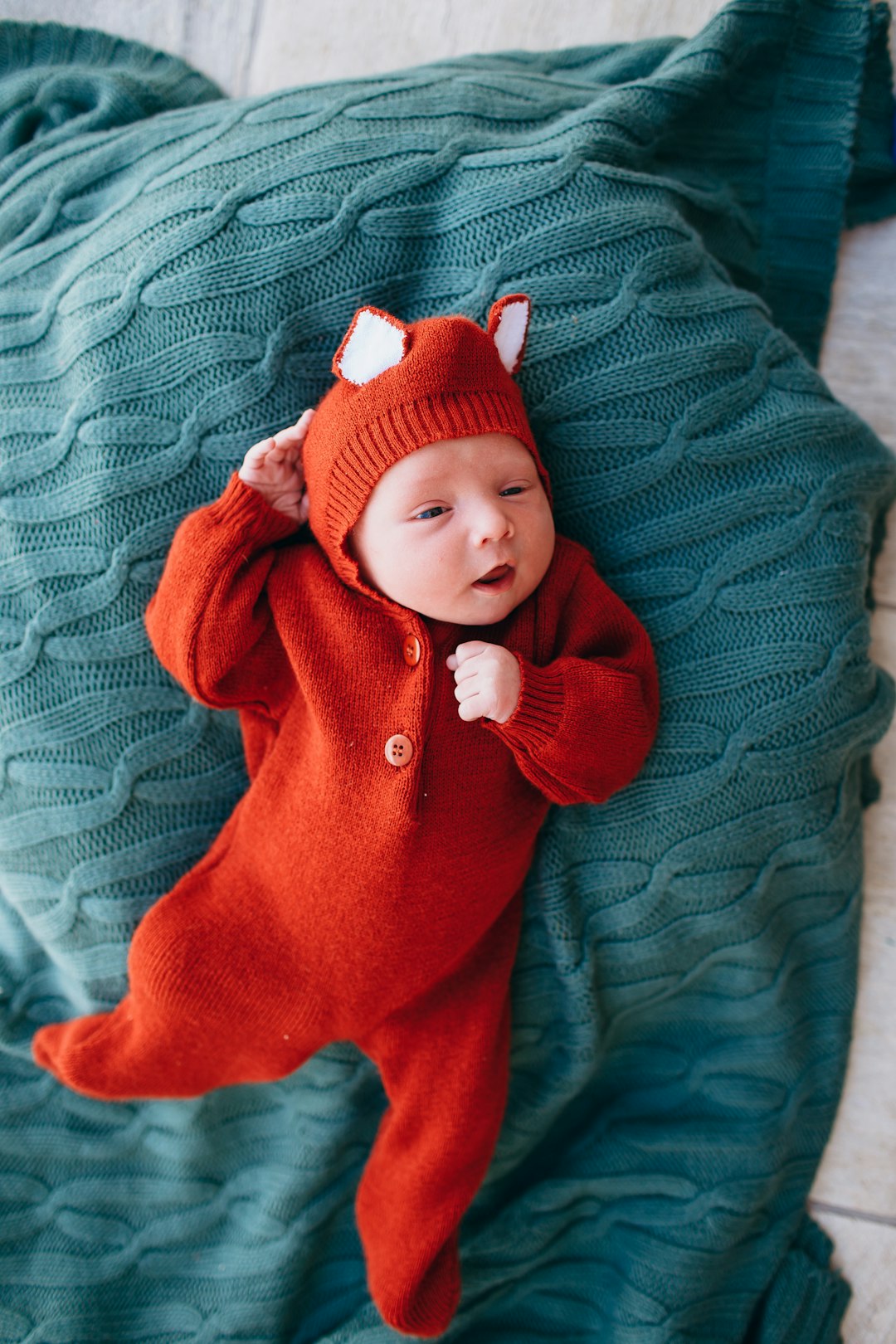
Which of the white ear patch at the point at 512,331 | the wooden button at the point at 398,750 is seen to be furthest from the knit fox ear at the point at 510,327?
the wooden button at the point at 398,750

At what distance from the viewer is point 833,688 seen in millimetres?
1129

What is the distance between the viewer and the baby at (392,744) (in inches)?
37.1

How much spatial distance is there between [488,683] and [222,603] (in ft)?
1.03

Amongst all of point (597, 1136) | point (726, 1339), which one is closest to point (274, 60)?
point (597, 1136)

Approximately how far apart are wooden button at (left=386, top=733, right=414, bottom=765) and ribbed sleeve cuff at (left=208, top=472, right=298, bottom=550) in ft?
0.93

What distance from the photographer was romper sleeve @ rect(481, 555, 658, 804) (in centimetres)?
97

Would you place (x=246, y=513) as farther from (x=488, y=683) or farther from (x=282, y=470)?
(x=488, y=683)

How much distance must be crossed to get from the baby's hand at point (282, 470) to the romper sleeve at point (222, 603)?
15 mm

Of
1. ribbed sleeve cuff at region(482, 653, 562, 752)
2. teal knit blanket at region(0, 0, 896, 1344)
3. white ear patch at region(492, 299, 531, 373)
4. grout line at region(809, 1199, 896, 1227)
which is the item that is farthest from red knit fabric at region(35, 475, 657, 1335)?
grout line at region(809, 1199, 896, 1227)

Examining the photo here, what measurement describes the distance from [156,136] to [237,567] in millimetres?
646

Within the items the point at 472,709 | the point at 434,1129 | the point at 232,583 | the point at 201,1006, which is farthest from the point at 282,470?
the point at 434,1129

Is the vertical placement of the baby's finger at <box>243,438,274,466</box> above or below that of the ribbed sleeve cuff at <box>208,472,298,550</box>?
above

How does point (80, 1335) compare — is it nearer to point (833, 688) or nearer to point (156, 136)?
point (833, 688)

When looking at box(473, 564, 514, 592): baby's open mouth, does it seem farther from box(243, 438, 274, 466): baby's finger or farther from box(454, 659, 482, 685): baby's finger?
box(243, 438, 274, 466): baby's finger
